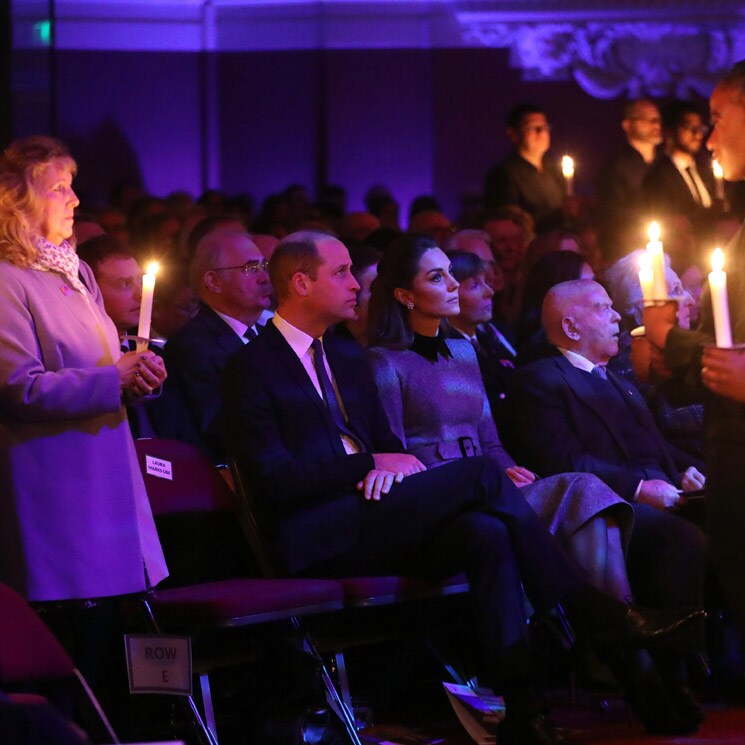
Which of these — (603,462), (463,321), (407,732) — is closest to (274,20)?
(463,321)

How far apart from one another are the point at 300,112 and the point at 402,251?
751cm

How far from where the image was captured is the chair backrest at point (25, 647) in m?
3.12

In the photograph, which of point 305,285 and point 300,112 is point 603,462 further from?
point 300,112

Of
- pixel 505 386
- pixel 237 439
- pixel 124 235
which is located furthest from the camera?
pixel 124 235

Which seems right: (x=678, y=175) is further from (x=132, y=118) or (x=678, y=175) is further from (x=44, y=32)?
(x=132, y=118)

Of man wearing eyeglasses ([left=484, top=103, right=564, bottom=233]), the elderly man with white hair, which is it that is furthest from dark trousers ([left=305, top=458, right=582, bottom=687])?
man wearing eyeglasses ([left=484, top=103, right=564, bottom=233])

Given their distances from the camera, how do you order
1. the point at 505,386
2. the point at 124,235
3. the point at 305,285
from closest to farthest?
the point at 305,285 < the point at 505,386 < the point at 124,235

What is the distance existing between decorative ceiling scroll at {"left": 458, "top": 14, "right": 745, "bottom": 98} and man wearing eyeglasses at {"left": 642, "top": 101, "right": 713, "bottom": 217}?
9.60 feet

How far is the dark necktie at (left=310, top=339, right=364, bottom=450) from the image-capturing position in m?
4.75

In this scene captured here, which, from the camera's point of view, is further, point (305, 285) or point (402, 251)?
point (402, 251)

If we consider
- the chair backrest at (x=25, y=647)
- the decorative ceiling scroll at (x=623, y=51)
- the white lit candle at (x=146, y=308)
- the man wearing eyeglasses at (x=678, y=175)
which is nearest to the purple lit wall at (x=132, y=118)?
the decorative ceiling scroll at (x=623, y=51)

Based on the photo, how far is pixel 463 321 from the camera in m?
6.16

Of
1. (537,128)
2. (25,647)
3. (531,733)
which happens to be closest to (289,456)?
(531,733)

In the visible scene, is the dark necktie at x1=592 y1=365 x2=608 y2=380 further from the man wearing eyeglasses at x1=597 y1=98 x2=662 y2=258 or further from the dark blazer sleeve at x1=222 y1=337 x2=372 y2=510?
the man wearing eyeglasses at x1=597 y1=98 x2=662 y2=258
